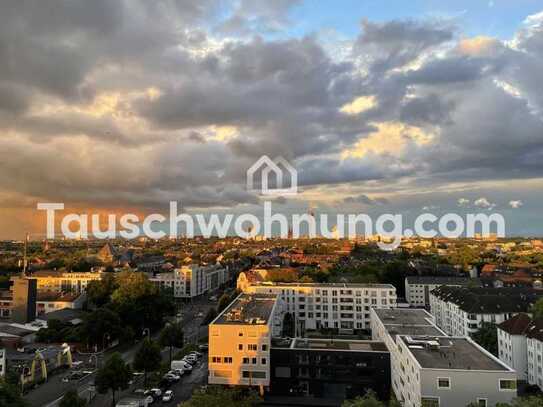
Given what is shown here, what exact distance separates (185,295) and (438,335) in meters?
52.6

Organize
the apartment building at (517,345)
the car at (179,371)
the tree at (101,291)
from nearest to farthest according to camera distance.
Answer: the car at (179,371)
the apartment building at (517,345)
the tree at (101,291)

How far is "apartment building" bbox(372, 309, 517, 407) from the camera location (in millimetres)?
20281

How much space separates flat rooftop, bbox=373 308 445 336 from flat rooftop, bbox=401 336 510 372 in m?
2.99

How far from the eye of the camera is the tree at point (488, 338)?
1388 inches

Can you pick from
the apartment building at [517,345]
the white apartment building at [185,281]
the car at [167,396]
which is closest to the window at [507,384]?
the apartment building at [517,345]

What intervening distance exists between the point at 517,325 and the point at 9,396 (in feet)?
112

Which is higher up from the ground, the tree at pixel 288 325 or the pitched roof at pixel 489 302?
the pitched roof at pixel 489 302

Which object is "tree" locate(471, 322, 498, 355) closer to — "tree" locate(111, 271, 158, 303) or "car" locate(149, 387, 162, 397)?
"car" locate(149, 387, 162, 397)

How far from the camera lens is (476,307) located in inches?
1588

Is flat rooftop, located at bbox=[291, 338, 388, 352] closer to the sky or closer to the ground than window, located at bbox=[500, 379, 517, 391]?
closer to the ground

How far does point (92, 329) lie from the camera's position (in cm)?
3778

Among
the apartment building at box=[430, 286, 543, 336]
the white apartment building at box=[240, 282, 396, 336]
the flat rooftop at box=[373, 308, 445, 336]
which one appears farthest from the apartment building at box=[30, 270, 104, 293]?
the apartment building at box=[430, 286, 543, 336]

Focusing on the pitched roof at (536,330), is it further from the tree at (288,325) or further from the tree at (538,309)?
the tree at (288,325)

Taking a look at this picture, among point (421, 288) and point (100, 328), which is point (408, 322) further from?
point (421, 288)
